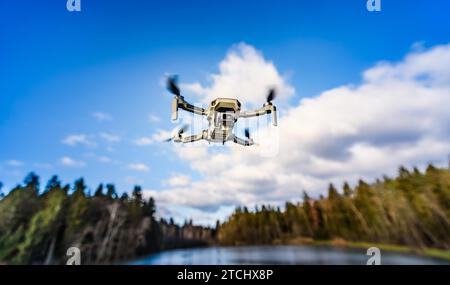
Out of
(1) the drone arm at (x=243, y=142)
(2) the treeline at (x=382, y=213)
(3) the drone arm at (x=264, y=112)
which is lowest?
(2) the treeline at (x=382, y=213)

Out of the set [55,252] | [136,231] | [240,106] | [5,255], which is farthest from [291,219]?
[5,255]

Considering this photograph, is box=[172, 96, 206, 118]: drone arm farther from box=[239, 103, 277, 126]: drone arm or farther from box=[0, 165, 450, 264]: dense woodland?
box=[0, 165, 450, 264]: dense woodland

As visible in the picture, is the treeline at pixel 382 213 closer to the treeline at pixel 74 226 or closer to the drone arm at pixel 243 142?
the drone arm at pixel 243 142

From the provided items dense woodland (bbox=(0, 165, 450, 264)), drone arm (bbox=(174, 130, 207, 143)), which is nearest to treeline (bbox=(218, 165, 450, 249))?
dense woodland (bbox=(0, 165, 450, 264))

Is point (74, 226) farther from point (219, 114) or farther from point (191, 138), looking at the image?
point (219, 114)

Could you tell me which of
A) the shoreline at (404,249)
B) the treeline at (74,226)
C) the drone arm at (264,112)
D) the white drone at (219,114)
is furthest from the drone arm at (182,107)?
the treeline at (74,226)

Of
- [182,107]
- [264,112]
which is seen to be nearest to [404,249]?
[264,112]
